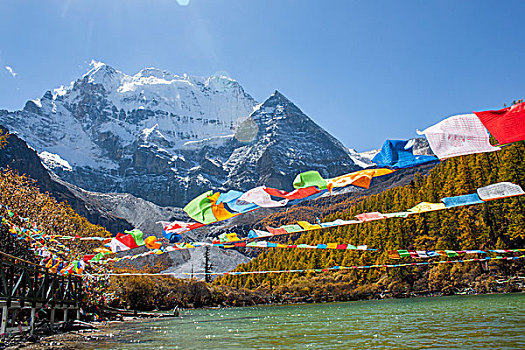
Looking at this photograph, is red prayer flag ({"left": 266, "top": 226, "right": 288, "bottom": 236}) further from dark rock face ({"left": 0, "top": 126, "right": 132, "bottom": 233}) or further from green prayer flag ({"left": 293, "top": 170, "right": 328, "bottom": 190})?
dark rock face ({"left": 0, "top": 126, "right": 132, "bottom": 233})

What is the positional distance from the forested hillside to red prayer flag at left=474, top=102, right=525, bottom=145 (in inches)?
1471

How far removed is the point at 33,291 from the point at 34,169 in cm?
12618

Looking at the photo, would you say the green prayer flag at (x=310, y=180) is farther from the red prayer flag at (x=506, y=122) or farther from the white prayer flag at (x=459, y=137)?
the red prayer flag at (x=506, y=122)

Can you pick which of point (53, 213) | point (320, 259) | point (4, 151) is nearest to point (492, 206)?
point (320, 259)

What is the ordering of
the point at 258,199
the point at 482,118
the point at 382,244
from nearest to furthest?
the point at 482,118
the point at 258,199
the point at 382,244

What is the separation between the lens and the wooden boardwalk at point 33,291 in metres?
13.3

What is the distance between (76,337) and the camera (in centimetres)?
1638

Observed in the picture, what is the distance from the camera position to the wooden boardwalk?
13316 millimetres

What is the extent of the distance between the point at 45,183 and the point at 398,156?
143583mm

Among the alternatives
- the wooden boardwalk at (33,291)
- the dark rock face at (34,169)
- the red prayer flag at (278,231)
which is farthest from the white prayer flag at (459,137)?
the dark rock face at (34,169)

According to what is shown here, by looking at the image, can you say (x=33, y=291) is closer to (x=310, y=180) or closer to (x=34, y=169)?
(x=310, y=180)

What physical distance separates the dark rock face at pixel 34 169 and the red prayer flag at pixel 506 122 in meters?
111

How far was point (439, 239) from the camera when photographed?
50.3 meters

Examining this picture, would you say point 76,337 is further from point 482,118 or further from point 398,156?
point 482,118
